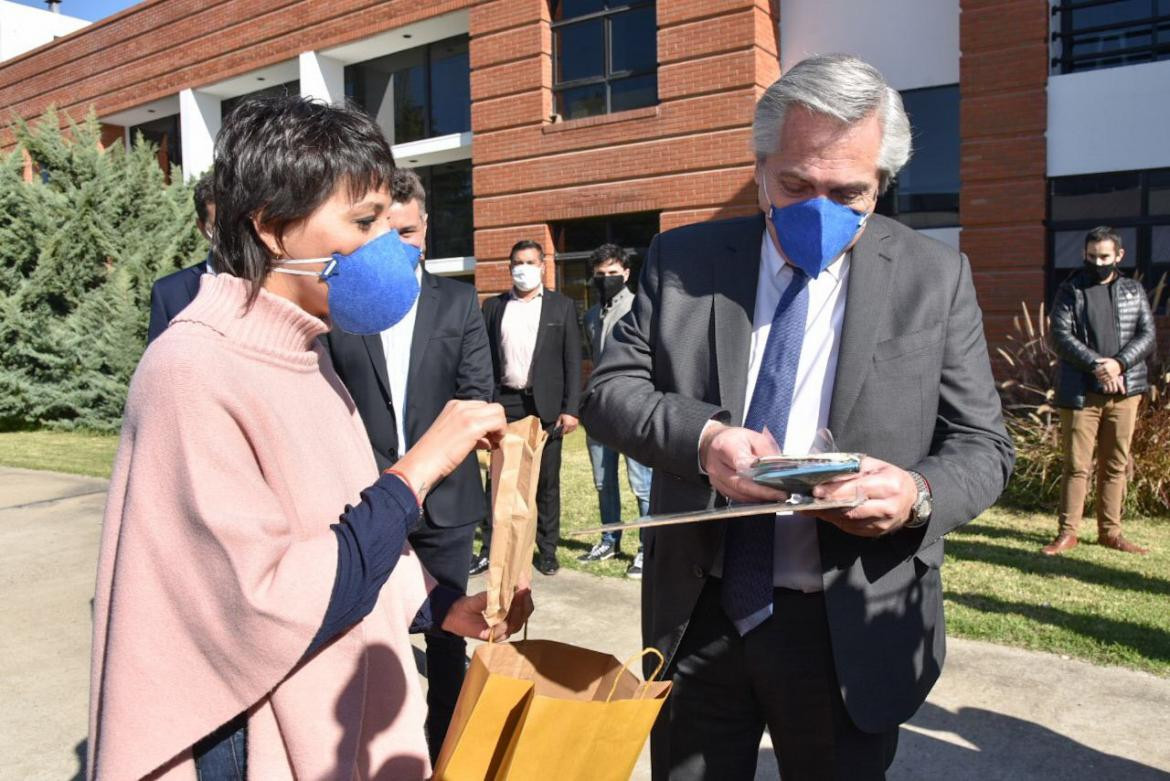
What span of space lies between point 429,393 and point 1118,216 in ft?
34.6

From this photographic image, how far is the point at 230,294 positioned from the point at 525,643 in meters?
0.82

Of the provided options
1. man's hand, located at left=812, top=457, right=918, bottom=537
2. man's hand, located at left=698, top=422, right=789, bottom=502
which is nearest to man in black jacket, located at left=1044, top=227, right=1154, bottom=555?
man's hand, located at left=812, top=457, right=918, bottom=537

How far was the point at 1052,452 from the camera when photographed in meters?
8.25

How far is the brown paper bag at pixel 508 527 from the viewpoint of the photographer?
5.32 ft

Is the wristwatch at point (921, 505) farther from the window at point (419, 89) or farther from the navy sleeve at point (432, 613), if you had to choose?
the window at point (419, 89)

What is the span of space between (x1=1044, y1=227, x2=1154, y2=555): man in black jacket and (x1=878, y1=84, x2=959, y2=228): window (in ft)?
18.6

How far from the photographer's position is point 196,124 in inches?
822

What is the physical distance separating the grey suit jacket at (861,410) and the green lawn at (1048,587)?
3.46 meters

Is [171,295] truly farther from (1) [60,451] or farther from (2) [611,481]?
(1) [60,451]

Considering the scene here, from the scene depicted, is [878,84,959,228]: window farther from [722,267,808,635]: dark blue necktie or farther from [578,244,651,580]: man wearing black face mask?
[722,267,808,635]: dark blue necktie

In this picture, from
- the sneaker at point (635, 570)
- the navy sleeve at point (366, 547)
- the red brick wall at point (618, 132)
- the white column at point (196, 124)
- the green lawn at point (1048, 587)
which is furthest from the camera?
the white column at point (196, 124)

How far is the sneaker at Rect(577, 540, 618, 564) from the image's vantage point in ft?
22.0

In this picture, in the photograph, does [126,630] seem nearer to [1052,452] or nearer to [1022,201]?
[1052,452]

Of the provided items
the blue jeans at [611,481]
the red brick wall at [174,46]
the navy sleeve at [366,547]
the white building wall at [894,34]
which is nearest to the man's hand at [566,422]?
the blue jeans at [611,481]
